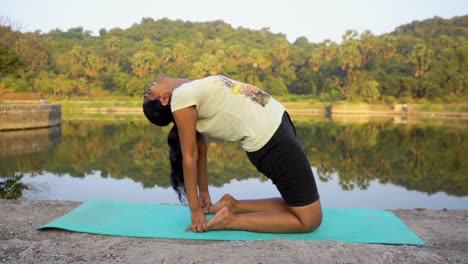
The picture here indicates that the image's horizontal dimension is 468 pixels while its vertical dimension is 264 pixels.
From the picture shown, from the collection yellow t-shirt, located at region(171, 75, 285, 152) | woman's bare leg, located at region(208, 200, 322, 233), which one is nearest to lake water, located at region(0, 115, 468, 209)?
woman's bare leg, located at region(208, 200, 322, 233)

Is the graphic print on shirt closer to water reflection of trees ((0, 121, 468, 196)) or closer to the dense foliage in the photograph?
water reflection of trees ((0, 121, 468, 196))

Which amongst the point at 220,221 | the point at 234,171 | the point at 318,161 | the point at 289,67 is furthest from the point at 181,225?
the point at 289,67

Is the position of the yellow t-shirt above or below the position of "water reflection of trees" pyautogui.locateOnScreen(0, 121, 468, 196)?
Answer: above

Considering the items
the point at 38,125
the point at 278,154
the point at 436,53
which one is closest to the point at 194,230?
the point at 278,154

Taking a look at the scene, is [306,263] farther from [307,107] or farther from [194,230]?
[307,107]

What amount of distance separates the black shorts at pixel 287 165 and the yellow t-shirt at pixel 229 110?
0.05m

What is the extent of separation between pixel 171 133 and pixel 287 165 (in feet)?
2.58

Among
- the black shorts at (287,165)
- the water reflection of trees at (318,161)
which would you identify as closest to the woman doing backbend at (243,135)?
the black shorts at (287,165)

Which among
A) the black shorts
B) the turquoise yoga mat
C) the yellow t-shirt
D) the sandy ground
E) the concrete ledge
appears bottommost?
the concrete ledge

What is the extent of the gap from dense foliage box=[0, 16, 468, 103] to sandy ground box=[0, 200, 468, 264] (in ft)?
103

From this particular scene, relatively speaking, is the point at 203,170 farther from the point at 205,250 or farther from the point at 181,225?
the point at 205,250

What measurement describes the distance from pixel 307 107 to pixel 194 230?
32.4 m

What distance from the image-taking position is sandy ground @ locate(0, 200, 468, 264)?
2.07 m

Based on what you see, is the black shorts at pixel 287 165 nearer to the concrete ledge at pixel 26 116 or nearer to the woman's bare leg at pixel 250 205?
the woman's bare leg at pixel 250 205
